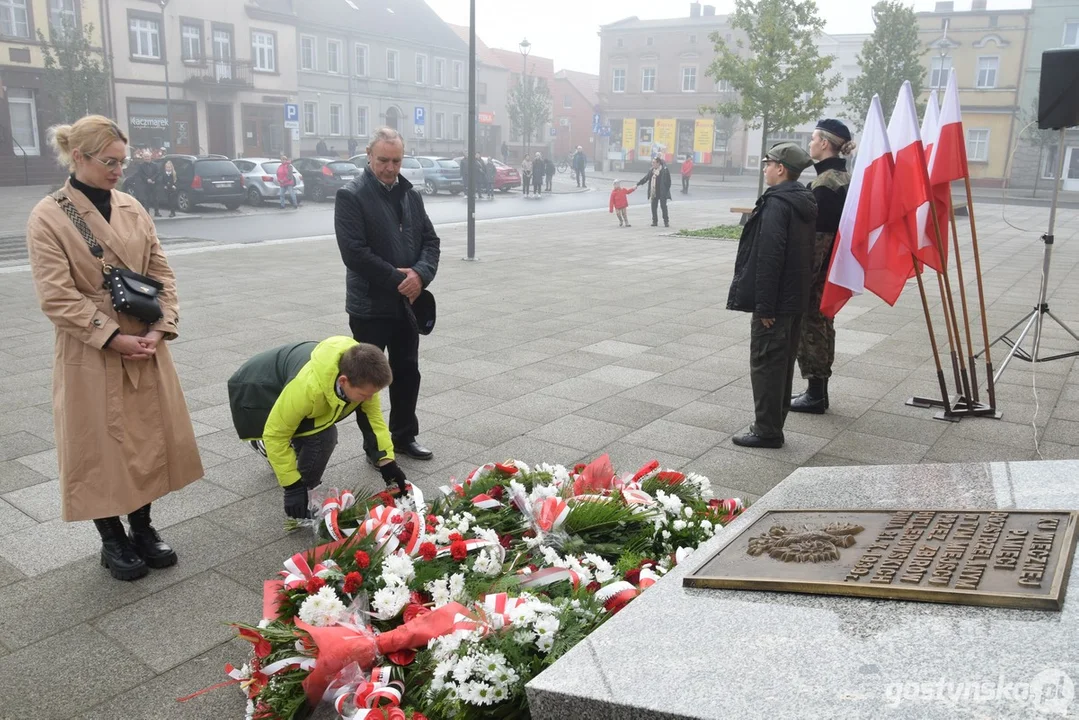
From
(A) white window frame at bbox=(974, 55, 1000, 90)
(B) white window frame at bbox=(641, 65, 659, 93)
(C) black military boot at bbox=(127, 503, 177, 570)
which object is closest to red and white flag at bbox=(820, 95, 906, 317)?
→ (C) black military boot at bbox=(127, 503, 177, 570)

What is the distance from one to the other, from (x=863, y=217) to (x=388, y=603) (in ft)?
13.4

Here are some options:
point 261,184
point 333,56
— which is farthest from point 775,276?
point 333,56

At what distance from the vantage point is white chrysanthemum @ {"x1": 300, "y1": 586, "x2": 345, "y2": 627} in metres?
2.90

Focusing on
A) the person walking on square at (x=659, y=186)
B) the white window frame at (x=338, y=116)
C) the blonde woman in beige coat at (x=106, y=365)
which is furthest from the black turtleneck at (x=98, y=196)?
the white window frame at (x=338, y=116)

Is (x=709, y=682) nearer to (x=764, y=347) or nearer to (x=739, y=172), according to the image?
(x=764, y=347)

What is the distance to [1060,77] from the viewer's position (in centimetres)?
675

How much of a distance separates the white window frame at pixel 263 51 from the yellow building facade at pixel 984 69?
32.5 meters

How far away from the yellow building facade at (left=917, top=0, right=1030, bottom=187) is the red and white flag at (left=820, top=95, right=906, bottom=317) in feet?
153

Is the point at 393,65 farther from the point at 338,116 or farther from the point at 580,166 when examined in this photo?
the point at 580,166

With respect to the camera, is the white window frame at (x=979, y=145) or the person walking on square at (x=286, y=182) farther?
the white window frame at (x=979, y=145)

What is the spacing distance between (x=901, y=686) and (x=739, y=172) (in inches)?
2217

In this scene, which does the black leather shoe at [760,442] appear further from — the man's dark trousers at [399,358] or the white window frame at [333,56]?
the white window frame at [333,56]

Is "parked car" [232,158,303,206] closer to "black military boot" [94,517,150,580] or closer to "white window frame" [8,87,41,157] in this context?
"white window frame" [8,87,41,157]

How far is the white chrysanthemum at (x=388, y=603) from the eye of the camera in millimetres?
2943
